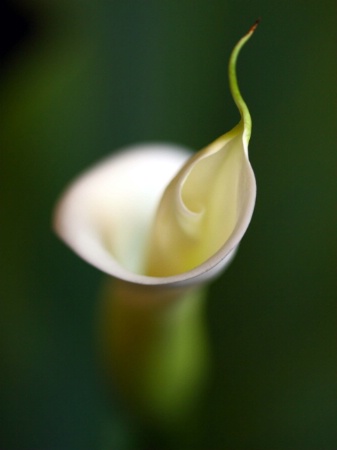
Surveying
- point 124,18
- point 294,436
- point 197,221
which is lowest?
point 294,436

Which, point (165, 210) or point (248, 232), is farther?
point (248, 232)

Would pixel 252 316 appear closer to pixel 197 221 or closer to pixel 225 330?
pixel 225 330

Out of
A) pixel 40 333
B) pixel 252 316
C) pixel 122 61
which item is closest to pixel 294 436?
→ pixel 252 316

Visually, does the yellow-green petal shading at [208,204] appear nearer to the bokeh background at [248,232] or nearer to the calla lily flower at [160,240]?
the calla lily flower at [160,240]

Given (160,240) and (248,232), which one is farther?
(248,232)

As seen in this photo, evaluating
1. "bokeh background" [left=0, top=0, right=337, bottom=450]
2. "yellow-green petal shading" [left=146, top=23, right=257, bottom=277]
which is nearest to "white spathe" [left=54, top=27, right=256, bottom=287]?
"yellow-green petal shading" [left=146, top=23, right=257, bottom=277]

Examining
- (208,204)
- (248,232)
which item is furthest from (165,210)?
(248,232)

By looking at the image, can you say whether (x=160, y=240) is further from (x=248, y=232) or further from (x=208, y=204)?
(x=248, y=232)
